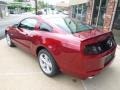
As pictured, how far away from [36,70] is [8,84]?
2.69ft

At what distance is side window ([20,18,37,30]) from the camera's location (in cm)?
378

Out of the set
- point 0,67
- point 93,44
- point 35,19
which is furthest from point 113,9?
point 0,67

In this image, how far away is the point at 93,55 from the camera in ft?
8.12

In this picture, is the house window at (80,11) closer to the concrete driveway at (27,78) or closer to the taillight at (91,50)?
the concrete driveway at (27,78)

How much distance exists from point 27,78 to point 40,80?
33cm

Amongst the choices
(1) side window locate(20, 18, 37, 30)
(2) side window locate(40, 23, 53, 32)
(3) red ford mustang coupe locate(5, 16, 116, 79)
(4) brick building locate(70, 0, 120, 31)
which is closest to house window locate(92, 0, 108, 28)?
(4) brick building locate(70, 0, 120, 31)

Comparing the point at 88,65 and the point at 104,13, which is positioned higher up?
the point at 104,13

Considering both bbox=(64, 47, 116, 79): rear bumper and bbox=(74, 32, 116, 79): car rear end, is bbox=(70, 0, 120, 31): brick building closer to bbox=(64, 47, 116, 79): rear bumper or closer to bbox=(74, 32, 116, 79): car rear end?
bbox=(74, 32, 116, 79): car rear end

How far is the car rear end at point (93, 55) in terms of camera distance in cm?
244

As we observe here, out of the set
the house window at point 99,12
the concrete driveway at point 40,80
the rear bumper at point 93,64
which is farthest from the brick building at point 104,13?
the rear bumper at point 93,64

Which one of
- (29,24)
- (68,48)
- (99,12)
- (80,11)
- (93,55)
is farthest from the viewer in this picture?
(80,11)

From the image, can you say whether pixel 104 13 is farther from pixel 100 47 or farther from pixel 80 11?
pixel 100 47

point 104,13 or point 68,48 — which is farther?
point 104,13

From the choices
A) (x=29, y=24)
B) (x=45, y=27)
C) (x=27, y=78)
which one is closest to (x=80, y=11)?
(x=29, y=24)
